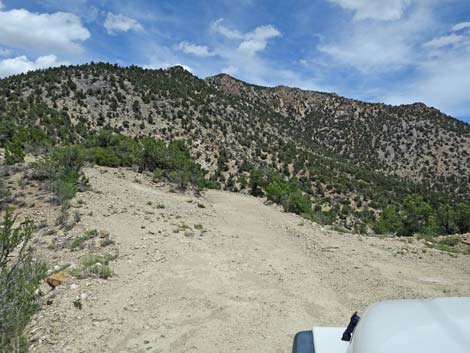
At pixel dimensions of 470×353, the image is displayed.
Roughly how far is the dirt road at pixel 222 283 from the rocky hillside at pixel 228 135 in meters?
11.3

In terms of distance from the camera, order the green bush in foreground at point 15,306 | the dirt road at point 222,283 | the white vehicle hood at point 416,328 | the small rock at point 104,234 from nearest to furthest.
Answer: the white vehicle hood at point 416,328, the green bush in foreground at point 15,306, the dirt road at point 222,283, the small rock at point 104,234

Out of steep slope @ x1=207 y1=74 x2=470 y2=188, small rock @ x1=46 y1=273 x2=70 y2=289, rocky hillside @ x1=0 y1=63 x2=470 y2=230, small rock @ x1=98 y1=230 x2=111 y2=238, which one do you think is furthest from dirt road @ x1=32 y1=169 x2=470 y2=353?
steep slope @ x1=207 y1=74 x2=470 y2=188

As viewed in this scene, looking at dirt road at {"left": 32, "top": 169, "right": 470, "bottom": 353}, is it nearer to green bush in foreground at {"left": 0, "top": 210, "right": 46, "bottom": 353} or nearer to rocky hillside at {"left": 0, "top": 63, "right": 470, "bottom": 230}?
green bush in foreground at {"left": 0, "top": 210, "right": 46, "bottom": 353}

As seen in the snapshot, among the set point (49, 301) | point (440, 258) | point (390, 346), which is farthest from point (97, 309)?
point (440, 258)

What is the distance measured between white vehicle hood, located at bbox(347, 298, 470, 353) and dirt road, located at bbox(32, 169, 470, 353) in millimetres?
4123

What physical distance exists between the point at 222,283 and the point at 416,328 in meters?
6.96

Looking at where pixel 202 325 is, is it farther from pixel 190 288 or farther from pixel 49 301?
pixel 49 301

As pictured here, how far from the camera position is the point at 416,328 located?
5.96 feet

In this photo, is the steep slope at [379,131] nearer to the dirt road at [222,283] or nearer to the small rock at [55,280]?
the dirt road at [222,283]

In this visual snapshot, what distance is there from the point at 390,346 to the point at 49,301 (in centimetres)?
718

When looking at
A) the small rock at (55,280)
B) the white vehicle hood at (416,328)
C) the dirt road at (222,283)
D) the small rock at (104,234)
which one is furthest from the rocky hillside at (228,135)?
the white vehicle hood at (416,328)

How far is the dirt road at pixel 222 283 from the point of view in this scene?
6.29 m

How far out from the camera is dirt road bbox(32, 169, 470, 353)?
20.6 feet

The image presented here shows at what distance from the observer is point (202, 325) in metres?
6.59
